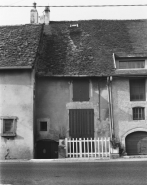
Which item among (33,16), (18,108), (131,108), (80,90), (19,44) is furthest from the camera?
(33,16)

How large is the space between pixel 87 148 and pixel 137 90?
5.25 metres

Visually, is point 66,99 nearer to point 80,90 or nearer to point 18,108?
point 80,90

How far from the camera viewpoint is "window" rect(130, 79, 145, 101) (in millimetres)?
20913

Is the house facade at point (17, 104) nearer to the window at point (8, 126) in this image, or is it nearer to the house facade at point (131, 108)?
the window at point (8, 126)

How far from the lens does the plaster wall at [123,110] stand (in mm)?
20391

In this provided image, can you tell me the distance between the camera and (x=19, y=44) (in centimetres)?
2178

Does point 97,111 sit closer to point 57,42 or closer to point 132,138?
point 132,138

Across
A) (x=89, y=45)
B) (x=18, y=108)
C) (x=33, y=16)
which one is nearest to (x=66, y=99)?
(x=18, y=108)

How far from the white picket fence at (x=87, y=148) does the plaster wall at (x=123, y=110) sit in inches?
54.7

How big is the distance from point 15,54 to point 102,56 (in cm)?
616

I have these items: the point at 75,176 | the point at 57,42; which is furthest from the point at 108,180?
the point at 57,42

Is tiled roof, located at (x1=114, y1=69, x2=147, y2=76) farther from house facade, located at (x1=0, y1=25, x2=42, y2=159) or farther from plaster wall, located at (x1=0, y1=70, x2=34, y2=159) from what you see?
plaster wall, located at (x1=0, y1=70, x2=34, y2=159)

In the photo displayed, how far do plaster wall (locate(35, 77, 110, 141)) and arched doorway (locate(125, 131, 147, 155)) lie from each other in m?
1.50

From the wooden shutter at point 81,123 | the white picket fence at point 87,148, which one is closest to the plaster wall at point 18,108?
the white picket fence at point 87,148
